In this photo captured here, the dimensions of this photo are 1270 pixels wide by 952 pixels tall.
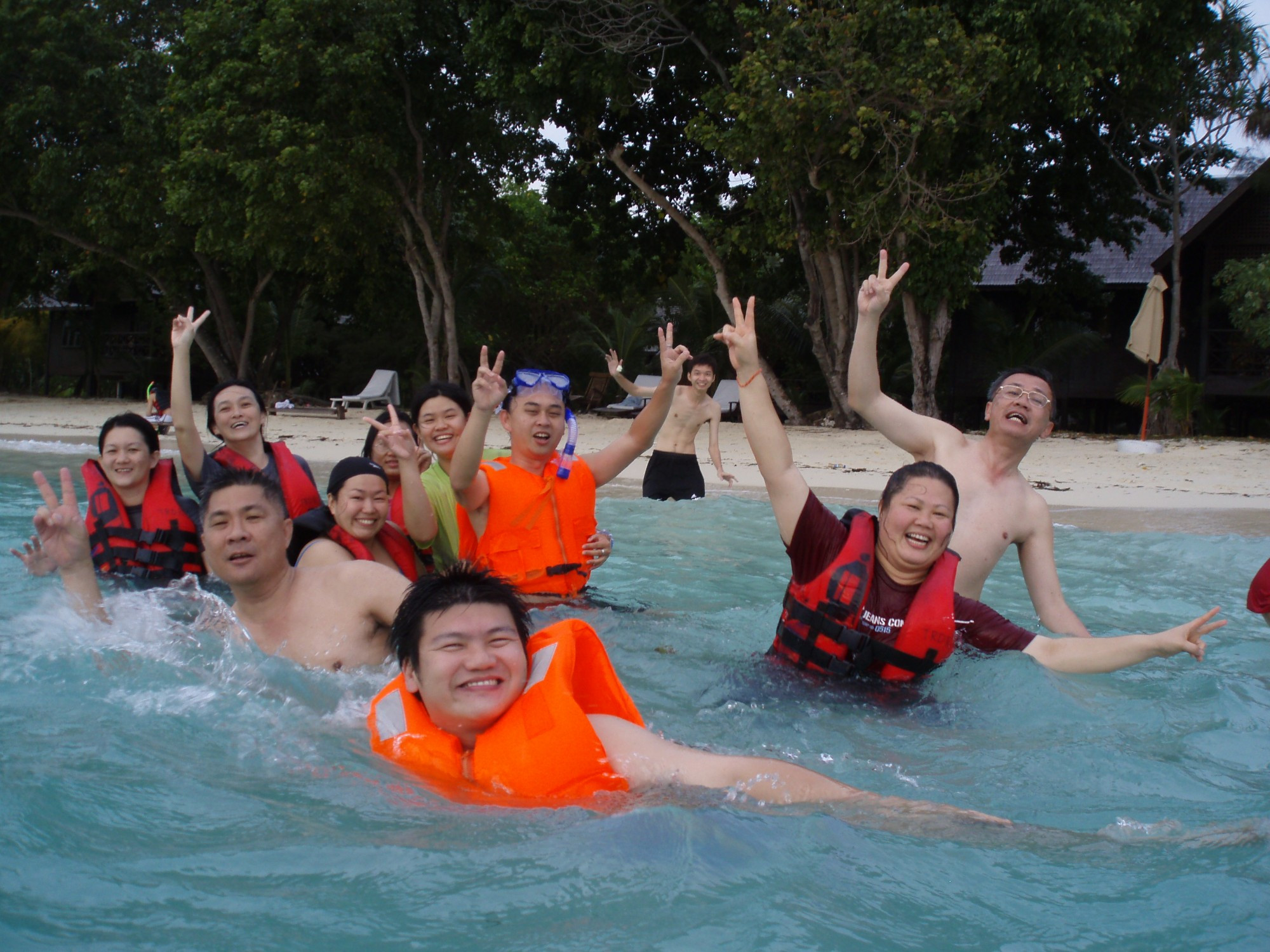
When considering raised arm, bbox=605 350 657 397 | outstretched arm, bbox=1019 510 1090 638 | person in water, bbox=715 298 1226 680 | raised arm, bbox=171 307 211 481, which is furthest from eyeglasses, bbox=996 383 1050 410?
raised arm, bbox=171 307 211 481

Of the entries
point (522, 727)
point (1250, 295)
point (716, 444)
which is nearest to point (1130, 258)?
point (1250, 295)

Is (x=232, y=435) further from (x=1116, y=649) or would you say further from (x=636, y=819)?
(x=1116, y=649)

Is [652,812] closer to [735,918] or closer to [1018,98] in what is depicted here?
[735,918]

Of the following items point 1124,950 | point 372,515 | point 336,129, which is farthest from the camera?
point 336,129

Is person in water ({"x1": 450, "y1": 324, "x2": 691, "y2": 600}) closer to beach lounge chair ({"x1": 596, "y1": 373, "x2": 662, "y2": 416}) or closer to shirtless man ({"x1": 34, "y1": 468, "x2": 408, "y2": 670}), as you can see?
shirtless man ({"x1": 34, "y1": 468, "x2": 408, "y2": 670})

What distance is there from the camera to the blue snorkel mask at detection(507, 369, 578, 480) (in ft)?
16.1

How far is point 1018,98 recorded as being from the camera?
1461 centimetres

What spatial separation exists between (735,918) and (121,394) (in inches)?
1258

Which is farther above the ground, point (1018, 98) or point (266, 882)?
point (1018, 98)

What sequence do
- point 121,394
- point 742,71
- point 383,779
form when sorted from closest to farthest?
point 383,779, point 742,71, point 121,394

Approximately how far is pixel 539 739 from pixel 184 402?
3.49m

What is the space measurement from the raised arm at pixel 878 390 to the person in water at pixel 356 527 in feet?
5.85

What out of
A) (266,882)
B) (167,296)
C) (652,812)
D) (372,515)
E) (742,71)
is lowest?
(266,882)

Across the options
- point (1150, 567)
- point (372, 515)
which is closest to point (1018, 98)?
point (1150, 567)
